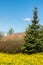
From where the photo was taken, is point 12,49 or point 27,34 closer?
point 27,34

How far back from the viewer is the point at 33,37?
31.5 meters

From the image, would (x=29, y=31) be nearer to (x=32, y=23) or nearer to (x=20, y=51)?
(x=32, y=23)

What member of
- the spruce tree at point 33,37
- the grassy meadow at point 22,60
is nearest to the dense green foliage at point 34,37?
the spruce tree at point 33,37

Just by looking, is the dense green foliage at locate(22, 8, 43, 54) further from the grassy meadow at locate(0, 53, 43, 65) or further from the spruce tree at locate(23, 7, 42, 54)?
the grassy meadow at locate(0, 53, 43, 65)

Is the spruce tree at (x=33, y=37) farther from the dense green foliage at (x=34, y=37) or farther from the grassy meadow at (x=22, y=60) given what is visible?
the grassy meadow at (x=22, y=60)

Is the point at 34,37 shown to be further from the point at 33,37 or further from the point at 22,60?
the point at 22,60

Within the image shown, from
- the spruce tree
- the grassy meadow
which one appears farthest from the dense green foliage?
the grassy meadow

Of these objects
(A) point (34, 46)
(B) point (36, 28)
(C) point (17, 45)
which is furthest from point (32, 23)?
(C) point (17, 45)

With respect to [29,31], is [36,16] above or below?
above

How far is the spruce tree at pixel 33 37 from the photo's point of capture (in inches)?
1237

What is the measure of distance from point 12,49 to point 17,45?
1.29 m

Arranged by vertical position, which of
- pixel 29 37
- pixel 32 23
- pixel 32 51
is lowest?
pixel 32 51

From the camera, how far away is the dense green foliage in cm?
3144

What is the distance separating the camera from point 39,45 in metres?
31.8
